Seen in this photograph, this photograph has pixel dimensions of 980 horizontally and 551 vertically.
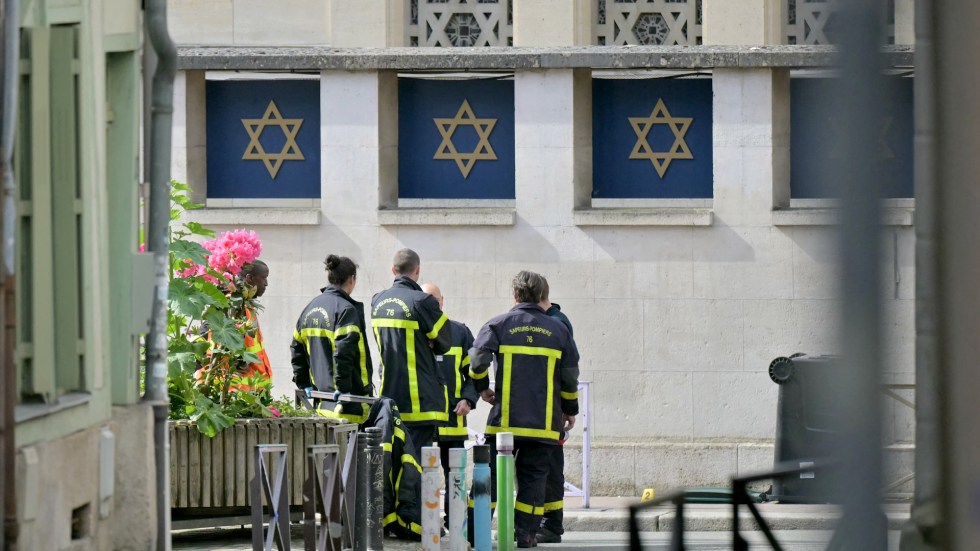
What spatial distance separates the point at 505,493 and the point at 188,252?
2511mm

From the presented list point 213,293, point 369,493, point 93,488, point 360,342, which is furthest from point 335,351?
point 93,488

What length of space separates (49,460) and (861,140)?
6216 millimetres

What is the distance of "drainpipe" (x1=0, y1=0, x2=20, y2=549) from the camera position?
7.34 metres

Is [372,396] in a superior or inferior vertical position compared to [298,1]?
inferior

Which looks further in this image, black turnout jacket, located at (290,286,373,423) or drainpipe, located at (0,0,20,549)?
black turnout jacket, located at (290,286,373,423)

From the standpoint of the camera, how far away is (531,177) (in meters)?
15.1

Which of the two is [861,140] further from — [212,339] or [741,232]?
[741,232]

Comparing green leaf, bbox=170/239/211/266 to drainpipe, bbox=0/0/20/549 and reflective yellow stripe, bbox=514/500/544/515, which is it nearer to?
reflective yellow stripe, bbox=514/500/544/515

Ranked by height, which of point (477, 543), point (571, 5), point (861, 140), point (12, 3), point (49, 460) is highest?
point (571, 5)

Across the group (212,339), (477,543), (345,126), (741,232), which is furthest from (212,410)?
(741,232)

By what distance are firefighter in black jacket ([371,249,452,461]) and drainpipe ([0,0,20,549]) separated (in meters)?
4.03

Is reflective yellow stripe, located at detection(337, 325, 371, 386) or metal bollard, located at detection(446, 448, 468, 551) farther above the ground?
reflective yellow stripe, located at detection(337, 325, 371, 386)

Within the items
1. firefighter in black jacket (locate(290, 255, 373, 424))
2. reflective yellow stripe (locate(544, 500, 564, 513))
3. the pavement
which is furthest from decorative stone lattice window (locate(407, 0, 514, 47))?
reflective yellow stripe (locate(544, 500, 564, 513))

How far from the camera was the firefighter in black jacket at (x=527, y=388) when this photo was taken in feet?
38.1
